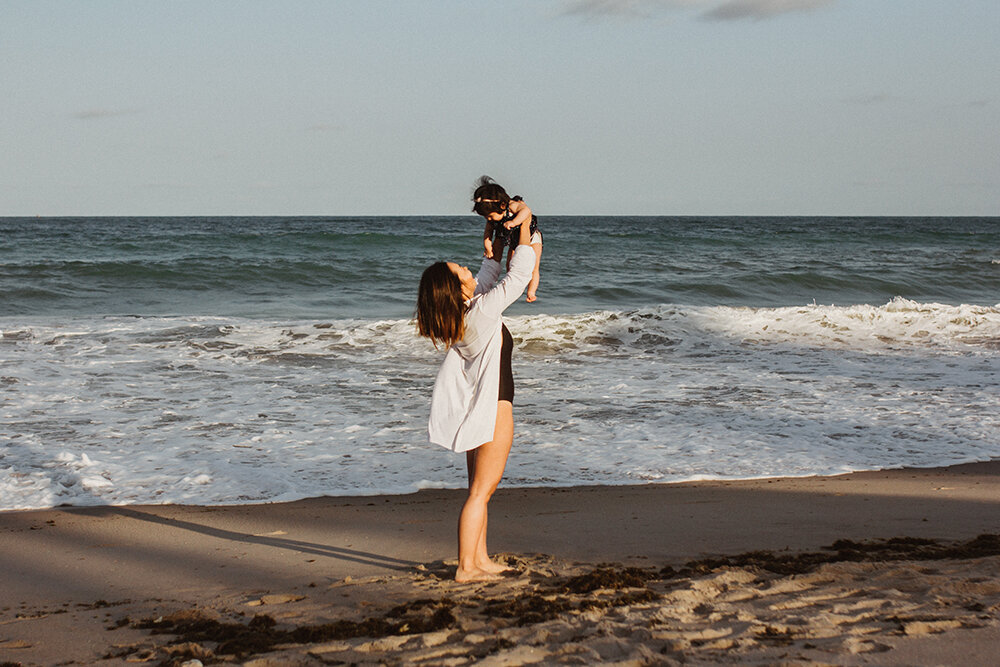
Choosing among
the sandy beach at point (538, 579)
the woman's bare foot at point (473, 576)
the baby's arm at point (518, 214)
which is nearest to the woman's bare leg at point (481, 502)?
the woman's bare foot at point (473, 576)

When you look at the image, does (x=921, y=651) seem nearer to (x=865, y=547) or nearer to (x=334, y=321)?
(x=865, y=547)

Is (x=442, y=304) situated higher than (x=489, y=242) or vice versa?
(x=489, y=242)

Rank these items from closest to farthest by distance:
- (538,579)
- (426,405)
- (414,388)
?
1. (538,579)
2. (426,405)
3. (414,388)

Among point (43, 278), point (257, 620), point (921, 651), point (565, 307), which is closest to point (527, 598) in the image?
point (257, 620)

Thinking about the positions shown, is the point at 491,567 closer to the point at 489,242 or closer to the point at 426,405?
the point at 489,242

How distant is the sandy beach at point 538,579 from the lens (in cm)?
279

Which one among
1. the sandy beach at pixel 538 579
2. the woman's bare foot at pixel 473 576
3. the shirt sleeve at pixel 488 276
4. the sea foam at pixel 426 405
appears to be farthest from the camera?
the sea foam at pixel 426 405

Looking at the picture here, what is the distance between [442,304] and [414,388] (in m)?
5.52

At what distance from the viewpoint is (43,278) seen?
20.0m

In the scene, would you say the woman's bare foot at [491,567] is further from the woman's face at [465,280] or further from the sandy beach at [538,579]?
the woman's face at [465,280]

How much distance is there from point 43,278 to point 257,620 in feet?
65.1

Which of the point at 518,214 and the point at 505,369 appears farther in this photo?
the point at 505,369

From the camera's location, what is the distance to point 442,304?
3377mm

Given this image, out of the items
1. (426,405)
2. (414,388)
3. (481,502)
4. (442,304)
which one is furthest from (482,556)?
(414,388)
